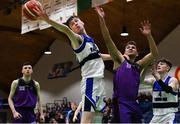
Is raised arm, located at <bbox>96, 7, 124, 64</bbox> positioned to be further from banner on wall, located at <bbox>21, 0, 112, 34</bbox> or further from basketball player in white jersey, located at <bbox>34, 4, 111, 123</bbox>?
banner on wall, located at <bbox>21, 0, 112, 34</bbox>

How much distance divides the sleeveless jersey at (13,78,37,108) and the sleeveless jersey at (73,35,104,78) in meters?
2.61

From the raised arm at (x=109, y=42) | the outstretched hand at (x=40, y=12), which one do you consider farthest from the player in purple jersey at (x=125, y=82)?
the outstretched hand at (x=40, y=12)

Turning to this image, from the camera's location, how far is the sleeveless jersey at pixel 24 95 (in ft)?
24.7

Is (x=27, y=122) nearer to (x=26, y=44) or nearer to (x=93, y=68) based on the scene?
(x=93, y=68)

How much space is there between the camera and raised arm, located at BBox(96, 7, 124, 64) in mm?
5182

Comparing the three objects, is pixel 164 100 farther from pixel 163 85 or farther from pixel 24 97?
pixel 24 97

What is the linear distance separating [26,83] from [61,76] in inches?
578

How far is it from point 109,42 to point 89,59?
13.6 inches

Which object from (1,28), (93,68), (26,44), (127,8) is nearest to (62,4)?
(93,68)

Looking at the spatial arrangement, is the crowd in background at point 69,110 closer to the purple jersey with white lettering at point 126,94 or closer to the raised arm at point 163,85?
the raised arm at point 163,85

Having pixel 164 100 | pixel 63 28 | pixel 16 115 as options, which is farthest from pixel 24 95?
pixel 63 28

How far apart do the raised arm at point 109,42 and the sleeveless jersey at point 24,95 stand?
8.76 ft

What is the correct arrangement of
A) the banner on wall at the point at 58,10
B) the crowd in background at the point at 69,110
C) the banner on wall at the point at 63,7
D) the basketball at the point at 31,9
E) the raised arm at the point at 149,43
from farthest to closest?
the crowd in background at the point at 69,110 < the banner on wall at the point at 58,10 < the banner on wall at the point at 63,7 < the basketball at the point at 31,9 < the raised arm at the point at 149,43

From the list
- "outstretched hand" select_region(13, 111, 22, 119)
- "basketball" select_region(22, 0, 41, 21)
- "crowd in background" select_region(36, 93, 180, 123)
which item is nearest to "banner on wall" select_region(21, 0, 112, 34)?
"outstretched hand" select_region(13, 111, 22, 119)
